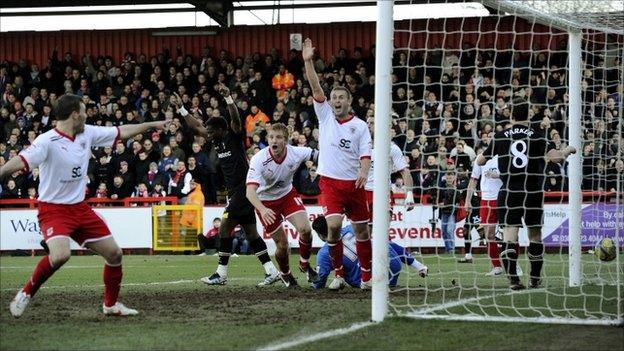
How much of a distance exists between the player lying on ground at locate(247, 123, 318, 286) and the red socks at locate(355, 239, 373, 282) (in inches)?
35.9

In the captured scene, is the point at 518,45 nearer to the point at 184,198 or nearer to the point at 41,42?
the point at 184,198

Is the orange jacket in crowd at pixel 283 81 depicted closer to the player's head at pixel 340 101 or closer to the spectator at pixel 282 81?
the spectator at pixel 282 81

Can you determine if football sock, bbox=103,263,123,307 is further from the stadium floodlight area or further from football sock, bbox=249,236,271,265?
football sock, bbox=249,236,271,265

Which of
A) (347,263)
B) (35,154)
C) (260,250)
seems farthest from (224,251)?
(35,154)

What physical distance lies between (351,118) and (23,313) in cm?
441

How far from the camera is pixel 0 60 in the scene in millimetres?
35656

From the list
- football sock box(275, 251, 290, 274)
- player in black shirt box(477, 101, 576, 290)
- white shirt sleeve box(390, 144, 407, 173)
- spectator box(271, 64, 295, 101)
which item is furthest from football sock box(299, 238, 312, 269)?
spectator box(271, 64, 295, 101)

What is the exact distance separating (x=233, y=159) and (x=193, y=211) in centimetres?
1097

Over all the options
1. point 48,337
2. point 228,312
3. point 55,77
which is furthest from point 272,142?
point 55,77

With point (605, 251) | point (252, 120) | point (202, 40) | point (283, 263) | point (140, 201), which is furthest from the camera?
point (202, 40)

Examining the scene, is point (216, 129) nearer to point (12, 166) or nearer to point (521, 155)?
point (521, 155)

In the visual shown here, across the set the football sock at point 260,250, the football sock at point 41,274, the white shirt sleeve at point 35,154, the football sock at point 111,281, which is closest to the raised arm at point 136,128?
the white shirt sleeve at point 35,154

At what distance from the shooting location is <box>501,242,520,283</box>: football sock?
12531 mm

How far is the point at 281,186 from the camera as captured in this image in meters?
13.1
